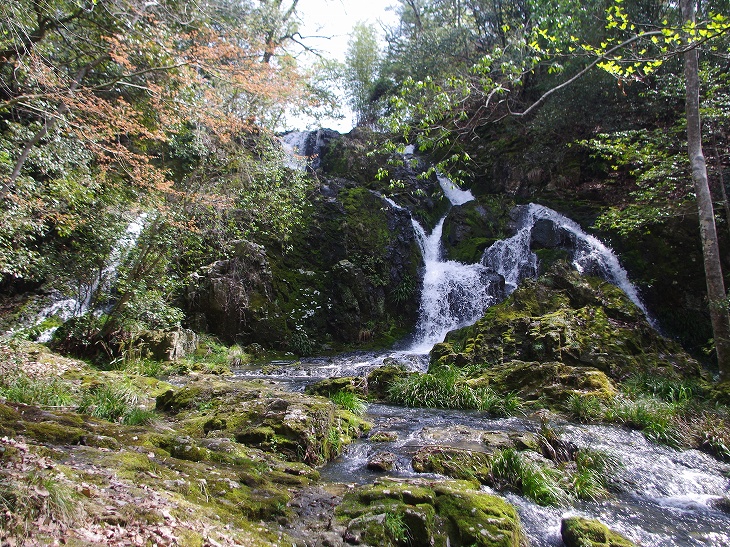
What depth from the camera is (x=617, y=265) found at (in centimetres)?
1543

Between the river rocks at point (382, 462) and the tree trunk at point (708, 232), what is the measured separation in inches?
280

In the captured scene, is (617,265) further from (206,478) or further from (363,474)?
(206,478)

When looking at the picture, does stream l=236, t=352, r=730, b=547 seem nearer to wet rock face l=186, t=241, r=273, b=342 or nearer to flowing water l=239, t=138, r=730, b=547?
flowing water l=239, t=138, r=730, b=547

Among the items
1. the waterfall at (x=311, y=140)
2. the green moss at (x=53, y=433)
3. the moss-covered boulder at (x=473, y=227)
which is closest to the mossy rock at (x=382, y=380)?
the green moss at (x=53, y=433)

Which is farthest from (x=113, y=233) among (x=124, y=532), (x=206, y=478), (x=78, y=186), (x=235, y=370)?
(x=124, y=532)

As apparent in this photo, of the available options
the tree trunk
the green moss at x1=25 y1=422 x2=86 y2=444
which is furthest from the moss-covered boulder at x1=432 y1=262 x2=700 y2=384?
the green moss at x1=25 y1=422 x2=86 y2=444

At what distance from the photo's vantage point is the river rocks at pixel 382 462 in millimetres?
4801

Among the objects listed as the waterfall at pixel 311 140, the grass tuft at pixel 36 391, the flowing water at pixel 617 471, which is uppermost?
the waterfall at pixel 311 140

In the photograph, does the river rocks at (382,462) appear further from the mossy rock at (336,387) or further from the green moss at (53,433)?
the mossy rock at (336,387)

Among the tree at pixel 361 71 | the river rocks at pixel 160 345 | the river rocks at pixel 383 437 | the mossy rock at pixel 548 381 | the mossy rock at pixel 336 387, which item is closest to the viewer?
the river rocks at pixel 383 437

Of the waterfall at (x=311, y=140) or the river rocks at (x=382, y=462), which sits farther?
the waterfall at (x=311, y=140)

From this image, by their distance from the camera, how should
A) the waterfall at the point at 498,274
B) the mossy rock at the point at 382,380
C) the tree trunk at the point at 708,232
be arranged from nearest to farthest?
the tree trunk at the point at 708,232 < the mossy rock at the point at 382,380 < the waterfall at the point at 498,274

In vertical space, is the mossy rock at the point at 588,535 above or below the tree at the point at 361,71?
below

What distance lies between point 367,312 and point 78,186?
11187 mm
